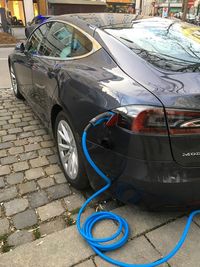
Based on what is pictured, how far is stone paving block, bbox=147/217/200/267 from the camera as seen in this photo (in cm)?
196

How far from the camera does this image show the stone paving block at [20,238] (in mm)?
2131

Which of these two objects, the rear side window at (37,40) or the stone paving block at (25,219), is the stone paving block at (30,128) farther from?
the stone paving block at (25,219)

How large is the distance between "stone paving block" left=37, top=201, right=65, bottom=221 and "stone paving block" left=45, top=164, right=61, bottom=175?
21.0 inches

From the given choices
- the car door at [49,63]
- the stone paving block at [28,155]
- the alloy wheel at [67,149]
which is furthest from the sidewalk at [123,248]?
the car door at [49,63]

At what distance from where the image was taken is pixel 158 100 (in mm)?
1794

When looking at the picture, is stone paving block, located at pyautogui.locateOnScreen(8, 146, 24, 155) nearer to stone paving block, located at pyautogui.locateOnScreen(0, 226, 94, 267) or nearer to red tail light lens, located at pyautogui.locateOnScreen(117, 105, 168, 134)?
stone paving block, located at pyautogui.locateOnScreen(0, 226, 94, 267)

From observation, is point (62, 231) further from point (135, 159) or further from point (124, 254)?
point (135, 159)

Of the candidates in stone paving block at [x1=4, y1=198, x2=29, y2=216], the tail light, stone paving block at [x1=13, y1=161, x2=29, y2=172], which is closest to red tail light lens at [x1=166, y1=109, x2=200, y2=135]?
the tail light

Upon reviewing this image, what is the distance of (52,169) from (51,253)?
1189 millimetres

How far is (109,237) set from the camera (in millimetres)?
2139

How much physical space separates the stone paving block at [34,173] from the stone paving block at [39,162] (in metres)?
0.09

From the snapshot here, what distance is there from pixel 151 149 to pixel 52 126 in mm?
1594

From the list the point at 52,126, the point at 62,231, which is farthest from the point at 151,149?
the point at 52,126

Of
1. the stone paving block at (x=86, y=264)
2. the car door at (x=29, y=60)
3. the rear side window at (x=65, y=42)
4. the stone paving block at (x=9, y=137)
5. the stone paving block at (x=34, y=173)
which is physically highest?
the rear side window at (x=65, y=42)
